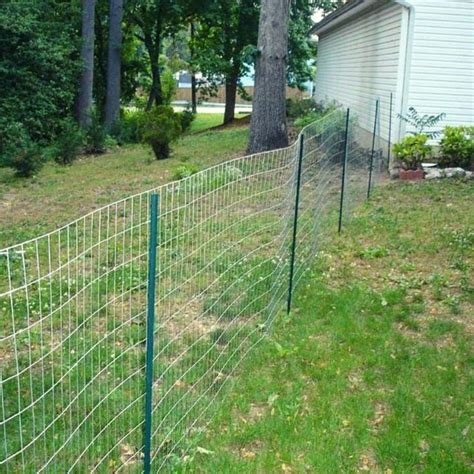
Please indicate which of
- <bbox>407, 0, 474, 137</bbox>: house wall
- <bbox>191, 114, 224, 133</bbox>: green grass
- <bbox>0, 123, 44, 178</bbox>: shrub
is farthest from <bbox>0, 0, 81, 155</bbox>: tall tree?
<bbox>407, 0, 474, 137</bbox>: house wall

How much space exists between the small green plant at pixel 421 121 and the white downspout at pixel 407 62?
0.13 m

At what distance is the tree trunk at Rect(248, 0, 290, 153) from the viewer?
11.4m

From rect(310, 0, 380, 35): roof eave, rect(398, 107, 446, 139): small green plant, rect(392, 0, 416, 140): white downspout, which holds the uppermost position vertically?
rect(310, 0, 380, 35): roof eave

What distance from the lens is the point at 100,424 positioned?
127 inches

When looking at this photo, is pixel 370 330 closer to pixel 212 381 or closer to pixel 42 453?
pixel 212 381

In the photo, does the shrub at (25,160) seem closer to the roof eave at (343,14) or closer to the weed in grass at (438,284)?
the roof eave at (343,14)

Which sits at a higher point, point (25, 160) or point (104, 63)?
point (104, 63)

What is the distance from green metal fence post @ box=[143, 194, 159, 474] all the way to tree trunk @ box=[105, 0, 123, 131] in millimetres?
16557

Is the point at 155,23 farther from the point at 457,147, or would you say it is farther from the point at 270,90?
the point at 457,147

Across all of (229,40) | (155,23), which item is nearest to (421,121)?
(229,40)

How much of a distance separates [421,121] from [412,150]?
2.11ft

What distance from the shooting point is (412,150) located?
1059 cm

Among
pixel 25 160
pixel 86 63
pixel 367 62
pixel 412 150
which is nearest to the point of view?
pixel 412 150

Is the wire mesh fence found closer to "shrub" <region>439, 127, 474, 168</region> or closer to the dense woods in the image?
"shrub" <region>439, 127, 474, 168</region>
